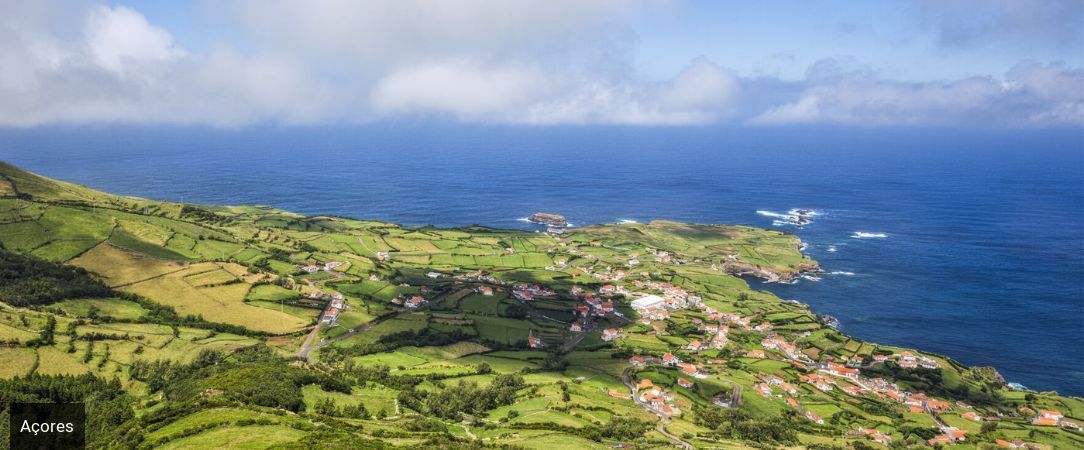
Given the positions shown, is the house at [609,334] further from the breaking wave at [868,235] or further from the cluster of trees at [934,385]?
the breaking wave at [868,235]

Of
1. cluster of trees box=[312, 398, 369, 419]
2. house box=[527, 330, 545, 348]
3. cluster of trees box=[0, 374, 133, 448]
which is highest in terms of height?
cluster of trees box=[0, 374, 133, 448]

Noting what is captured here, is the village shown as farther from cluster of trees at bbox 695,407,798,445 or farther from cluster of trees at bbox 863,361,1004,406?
cluster of trees at bbox 695,407,798,445

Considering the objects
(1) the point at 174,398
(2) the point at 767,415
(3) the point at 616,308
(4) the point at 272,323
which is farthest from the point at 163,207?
(2) the point at 767,415

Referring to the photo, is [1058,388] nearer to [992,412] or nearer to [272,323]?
[992,412]

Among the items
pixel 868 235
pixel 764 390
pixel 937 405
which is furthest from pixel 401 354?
pixel 868 235

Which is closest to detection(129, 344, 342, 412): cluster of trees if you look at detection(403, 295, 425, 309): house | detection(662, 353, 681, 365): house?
detection(403, 295, 425, 309): house

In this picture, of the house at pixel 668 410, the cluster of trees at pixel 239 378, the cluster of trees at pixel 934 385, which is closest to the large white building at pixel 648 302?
the cluster of trees at pixel 934 385

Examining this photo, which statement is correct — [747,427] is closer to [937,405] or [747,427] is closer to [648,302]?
[937,405]
